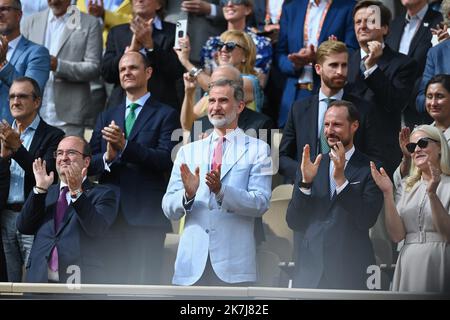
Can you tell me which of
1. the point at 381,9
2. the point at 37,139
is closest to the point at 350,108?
the point at 381,9

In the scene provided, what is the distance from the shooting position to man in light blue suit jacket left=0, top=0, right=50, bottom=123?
361 inches

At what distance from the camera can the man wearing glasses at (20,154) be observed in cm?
846

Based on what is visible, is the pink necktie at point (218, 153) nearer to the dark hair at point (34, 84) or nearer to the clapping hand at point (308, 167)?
the clapping hand at point (308, 167)

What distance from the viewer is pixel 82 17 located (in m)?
9.88

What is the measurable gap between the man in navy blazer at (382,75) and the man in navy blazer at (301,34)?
1.37ft

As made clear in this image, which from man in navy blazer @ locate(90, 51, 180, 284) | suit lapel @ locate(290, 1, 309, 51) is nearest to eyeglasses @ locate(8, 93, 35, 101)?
man in navy blazer @ locate(90, 51, 180, 284)

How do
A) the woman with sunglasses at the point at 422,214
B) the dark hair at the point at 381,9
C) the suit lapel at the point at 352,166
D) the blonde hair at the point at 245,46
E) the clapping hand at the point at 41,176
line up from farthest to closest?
the blonde hair at the point at 245,46, the dark hair at the point at 381,9, the clapping hand at the point at 41,176, the suit lapel at the point at 352,166, the woman with sunglasses at the point at 422,214

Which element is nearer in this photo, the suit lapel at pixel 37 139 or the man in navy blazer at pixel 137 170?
the man in navy blazer at pixel 137 170

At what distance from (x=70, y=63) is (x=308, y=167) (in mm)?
2883

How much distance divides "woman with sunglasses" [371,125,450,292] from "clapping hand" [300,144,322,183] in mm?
346

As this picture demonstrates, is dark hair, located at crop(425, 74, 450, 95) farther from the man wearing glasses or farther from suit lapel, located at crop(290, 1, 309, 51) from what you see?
the man wearing glasses

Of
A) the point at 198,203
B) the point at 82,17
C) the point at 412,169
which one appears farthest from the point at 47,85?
the point at 412,169

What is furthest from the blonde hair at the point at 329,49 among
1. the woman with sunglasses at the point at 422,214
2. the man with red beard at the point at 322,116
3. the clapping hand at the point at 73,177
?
the clapping hand at the point at 73,177

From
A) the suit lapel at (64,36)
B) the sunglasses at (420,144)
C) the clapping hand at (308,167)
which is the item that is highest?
the suit lapel at (64,36)
